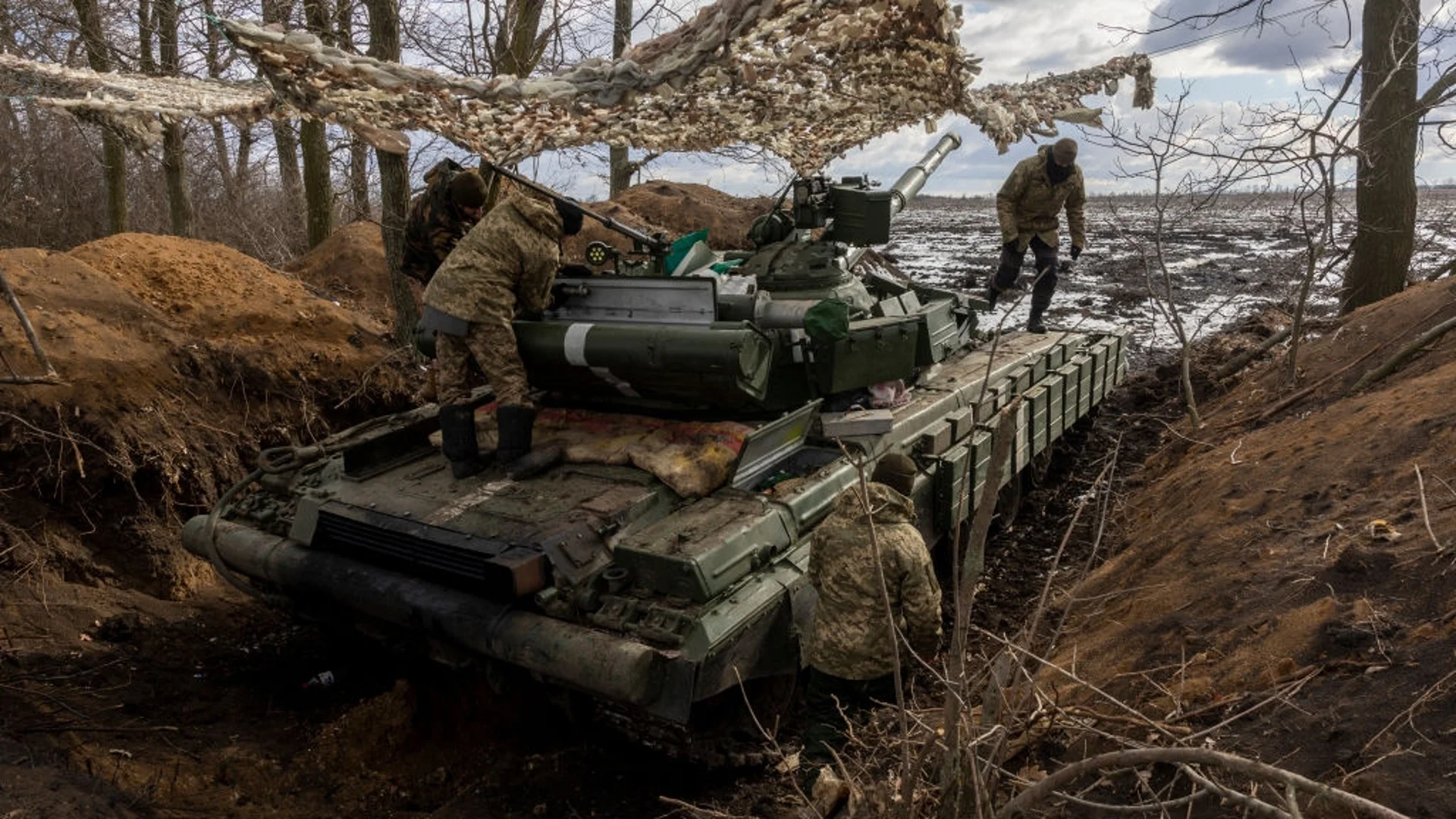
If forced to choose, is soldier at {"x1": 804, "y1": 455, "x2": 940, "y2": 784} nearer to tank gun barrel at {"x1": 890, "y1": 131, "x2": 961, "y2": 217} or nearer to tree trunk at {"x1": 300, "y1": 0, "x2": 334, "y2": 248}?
tank gun barrel at {"x1": 890, "y1": 131, "x2": 961, "y2": 217}

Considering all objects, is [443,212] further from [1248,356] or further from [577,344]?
[1248,356]

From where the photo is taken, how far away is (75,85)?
4965 millimetres

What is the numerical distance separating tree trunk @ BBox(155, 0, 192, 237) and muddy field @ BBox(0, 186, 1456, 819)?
2879 mm

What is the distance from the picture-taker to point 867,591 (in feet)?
13.7

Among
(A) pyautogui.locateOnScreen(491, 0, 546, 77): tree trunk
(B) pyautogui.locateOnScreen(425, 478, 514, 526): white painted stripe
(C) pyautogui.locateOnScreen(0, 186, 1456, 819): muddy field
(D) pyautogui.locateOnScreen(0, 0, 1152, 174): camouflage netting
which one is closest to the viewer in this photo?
(C) pyautogui.locateOnScreen(0, 186, 1456, 819): muddy field

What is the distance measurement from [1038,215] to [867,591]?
6.48 metres

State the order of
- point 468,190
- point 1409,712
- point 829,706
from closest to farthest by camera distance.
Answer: point 1409,712 < point 829,706 < point 468,190

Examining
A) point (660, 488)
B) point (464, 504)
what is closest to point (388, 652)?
point (464, 504)

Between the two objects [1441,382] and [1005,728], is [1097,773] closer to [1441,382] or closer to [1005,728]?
[1005,728]

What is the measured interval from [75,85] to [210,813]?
3.67 meters

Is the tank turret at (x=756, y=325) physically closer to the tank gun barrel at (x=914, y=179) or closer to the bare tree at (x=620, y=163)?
the tank gun barrel at (x=914, y=179)

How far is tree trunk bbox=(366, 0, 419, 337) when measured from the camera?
841 centimetres

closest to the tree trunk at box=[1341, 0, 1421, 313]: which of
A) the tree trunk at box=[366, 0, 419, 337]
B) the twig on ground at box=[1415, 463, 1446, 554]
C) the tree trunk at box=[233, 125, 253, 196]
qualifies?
the twig on ground at box=[1415, 463, 1446, 554]

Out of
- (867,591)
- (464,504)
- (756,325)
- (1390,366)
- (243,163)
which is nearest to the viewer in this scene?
(867,591)
